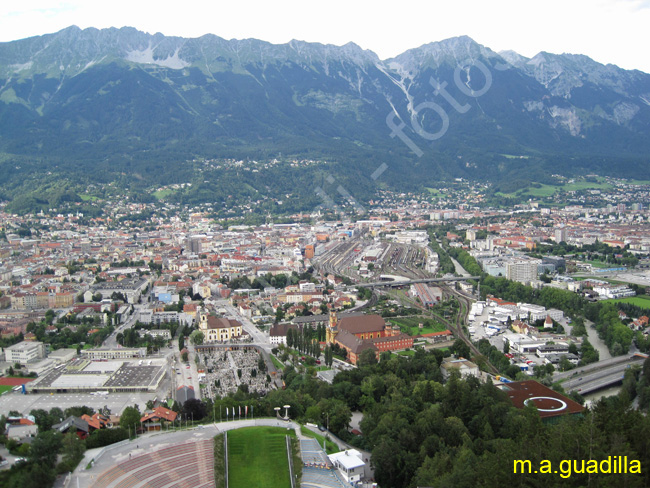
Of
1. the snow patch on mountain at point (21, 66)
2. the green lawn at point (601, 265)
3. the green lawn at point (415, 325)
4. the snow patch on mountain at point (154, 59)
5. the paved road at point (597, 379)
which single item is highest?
the snow patch on mountain at point (154, 59)

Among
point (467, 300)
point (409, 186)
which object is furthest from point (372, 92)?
point (467, 300)

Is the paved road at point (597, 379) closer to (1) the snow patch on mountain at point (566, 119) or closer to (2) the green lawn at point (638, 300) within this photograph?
(2) the green lawn at point (638, 300)

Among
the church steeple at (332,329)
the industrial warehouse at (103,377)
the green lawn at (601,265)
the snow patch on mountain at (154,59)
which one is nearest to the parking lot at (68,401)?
the industrial warehouse at (103,377)

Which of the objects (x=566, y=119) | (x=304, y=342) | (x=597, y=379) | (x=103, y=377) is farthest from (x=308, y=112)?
(x=597, y=379)

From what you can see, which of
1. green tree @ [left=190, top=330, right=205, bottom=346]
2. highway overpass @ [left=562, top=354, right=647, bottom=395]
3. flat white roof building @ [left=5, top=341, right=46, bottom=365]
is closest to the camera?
highway overpass @ [left=562, top=354, right=647, bottom=395]

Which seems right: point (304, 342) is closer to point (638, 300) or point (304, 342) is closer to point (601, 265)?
point (638, 300)

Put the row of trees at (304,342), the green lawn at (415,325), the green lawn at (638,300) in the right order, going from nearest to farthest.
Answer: the row of trees at (304,342) → the green lawn at (415,325) → the green lawn at (638,300)

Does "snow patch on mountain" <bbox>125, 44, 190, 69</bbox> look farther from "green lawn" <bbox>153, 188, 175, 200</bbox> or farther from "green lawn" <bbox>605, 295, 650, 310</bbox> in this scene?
"green lawn" <bbox>605, 295, 650, 310</bbox>

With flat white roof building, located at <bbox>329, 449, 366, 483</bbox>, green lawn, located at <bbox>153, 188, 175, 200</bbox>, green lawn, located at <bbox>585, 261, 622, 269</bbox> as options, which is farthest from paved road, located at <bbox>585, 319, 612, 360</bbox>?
green lawn, located at <bbox>153, 188, 175, 200</bbox>
